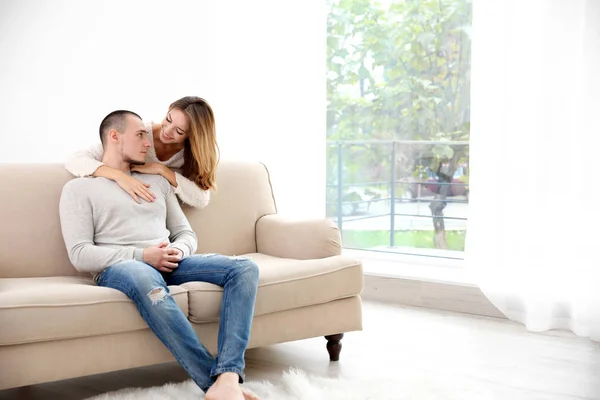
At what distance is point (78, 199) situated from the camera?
2586 mm

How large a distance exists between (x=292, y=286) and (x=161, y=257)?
48 centimetres

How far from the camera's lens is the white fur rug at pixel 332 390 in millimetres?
2385

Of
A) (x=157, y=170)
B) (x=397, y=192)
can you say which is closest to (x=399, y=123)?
(x=397, y=192)

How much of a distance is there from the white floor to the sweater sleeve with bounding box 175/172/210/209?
65 centimetres

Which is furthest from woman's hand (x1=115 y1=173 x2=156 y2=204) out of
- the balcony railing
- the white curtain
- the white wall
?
the balcony railing

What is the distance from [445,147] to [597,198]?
1225 millimetres

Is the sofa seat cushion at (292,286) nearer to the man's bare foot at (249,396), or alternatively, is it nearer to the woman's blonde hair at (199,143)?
the man's bare foot at (249,396)

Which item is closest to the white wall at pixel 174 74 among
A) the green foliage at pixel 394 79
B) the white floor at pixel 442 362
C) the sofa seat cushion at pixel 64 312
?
the green foliage at pixel 394 79

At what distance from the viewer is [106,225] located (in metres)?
2.59

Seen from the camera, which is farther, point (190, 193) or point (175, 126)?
point (190, 193)

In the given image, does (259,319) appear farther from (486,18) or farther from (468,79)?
(468,79)

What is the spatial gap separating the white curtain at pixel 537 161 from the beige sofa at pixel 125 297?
954 millimetres

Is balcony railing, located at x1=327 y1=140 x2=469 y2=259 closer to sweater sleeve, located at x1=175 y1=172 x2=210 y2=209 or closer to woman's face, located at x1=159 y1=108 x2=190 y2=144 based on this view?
sweater sleeve, located at x1=175 y1=172 x2=210 y2=209

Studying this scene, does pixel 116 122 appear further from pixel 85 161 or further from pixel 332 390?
pixel 332 390
